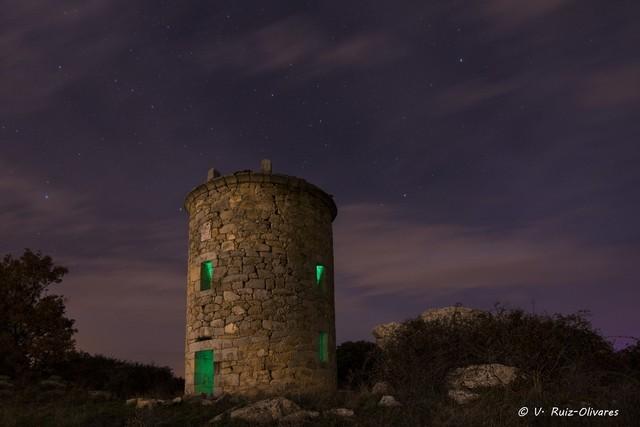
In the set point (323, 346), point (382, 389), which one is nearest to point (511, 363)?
point (382, 389)

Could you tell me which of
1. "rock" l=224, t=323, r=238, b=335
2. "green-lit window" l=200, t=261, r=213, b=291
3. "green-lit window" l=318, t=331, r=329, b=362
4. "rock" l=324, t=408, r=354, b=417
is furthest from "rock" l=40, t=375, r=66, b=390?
"rock" l=324, t=408, r=354, b=417

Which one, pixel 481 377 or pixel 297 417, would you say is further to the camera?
pixel 481 377

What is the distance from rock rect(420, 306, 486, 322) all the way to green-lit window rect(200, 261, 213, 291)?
19.3 ft

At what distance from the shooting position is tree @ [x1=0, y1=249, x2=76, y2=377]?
19.1 meters

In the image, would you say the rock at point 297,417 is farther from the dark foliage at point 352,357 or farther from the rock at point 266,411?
the dark foliage at point 352,357

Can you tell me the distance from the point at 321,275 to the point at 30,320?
1183 cm

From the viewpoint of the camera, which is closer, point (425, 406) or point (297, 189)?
point (425, 406)

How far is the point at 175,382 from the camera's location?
23656mm

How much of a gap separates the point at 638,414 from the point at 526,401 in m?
1.66

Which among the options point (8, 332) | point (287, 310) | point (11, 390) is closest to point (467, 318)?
point (287, 310)

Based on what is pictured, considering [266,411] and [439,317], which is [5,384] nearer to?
[266,411]

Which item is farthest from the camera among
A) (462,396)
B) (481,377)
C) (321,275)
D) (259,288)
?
(321,275)

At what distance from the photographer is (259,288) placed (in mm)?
13500

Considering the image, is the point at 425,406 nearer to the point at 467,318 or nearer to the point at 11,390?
the point at 467,318
